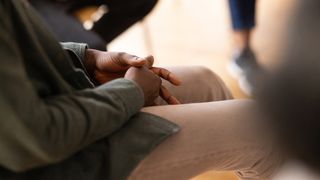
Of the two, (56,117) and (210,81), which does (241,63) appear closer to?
(210,81)

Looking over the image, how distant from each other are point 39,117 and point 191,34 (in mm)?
1668

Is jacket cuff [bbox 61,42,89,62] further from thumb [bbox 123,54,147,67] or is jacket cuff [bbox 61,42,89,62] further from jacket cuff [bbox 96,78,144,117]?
jacket cuff [bbox 96,78,144,117]

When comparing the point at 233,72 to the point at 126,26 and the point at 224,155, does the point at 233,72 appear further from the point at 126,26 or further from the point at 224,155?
the point at 224,155

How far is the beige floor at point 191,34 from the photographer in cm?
201

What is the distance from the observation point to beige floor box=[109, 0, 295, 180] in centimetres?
201

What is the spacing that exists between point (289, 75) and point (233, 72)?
132 cm

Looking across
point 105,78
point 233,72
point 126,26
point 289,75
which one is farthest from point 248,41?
point 289,75

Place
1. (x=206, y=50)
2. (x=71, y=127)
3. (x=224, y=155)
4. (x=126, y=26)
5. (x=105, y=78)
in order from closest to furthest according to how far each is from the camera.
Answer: (x=71, y=127), (x=224, y=155), (x=105, y=78), (x=126, y=26), (x=206, y=50)

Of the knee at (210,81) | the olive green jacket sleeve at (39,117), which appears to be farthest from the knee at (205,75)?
the olive green jacket sleeve at (39,117)

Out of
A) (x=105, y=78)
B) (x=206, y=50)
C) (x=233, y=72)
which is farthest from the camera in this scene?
(x=206, y=50)

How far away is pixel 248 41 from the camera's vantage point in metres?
1.94

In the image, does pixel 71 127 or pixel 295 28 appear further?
pixel 71 127

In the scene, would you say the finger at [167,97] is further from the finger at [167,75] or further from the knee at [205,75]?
the knee at [205,75]

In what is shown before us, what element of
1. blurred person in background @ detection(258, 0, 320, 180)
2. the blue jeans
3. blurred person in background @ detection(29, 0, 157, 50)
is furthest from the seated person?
the blue jeans
